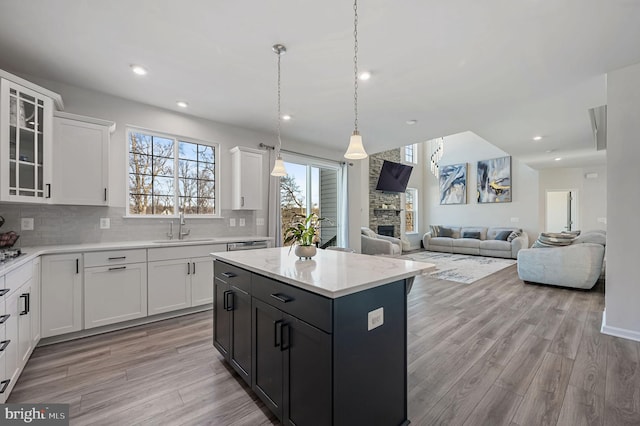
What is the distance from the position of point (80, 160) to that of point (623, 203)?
5568 mm

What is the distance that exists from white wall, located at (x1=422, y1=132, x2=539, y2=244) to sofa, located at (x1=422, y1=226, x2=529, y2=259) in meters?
0.38

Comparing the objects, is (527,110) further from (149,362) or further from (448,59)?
(149,362)

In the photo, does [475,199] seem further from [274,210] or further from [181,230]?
[181,230]

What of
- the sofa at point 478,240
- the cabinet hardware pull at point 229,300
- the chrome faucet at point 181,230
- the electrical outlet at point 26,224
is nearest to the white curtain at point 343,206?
the chrome faucet at point 181,230

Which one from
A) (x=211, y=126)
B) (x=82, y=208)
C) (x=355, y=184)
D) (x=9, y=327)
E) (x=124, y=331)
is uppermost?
(x=211, y=126)

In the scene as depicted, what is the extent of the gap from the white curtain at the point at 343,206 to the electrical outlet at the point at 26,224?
4.71m

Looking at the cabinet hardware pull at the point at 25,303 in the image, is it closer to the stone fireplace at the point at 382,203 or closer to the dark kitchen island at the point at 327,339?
the dark kitchen island at the point at 327,339

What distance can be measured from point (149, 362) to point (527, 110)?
539 cm

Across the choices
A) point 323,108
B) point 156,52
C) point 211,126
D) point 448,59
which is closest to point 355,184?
point 323,108

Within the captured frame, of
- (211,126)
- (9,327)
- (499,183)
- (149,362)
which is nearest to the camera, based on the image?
(9,327)

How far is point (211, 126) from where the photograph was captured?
4246mm

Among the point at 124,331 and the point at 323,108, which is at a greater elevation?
the point at 323,108

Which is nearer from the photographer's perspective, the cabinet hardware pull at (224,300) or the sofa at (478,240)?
the cabinet hardware pull at (224,300)

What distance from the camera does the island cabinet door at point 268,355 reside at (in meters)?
1.58
